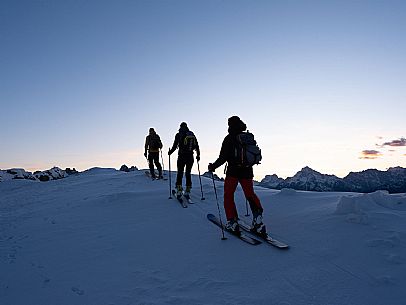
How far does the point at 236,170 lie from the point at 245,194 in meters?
0.59

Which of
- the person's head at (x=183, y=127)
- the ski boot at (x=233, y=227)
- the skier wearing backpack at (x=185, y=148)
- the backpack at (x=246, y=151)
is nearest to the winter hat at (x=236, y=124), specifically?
the backpack at (x=246, y=151)

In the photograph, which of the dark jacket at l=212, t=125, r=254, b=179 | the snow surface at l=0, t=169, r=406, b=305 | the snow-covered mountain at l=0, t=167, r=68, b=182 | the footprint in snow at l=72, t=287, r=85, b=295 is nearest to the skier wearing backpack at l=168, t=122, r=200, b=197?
A: the snow surface at l=0, t=169, r=406, b=305

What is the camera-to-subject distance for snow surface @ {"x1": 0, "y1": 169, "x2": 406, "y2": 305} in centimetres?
485

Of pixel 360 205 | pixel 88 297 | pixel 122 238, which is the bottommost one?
pixel 88 297

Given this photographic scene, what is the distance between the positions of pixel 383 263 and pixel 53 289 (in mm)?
5425

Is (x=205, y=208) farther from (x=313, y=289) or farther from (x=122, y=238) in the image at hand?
(x=313, y=289)

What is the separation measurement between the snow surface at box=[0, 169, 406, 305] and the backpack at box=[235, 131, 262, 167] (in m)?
1.69

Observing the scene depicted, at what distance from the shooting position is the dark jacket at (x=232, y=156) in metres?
7.18

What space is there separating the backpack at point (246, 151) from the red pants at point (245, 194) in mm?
422

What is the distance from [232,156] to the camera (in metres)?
7.18

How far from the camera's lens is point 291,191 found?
10977mm

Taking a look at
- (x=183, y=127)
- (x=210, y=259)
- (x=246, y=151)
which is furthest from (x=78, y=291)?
(x=183, y=127)

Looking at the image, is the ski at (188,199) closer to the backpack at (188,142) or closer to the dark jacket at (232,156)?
the backpack at (188,142)

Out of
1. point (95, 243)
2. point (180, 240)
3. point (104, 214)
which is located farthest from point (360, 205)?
point (104, 214)
